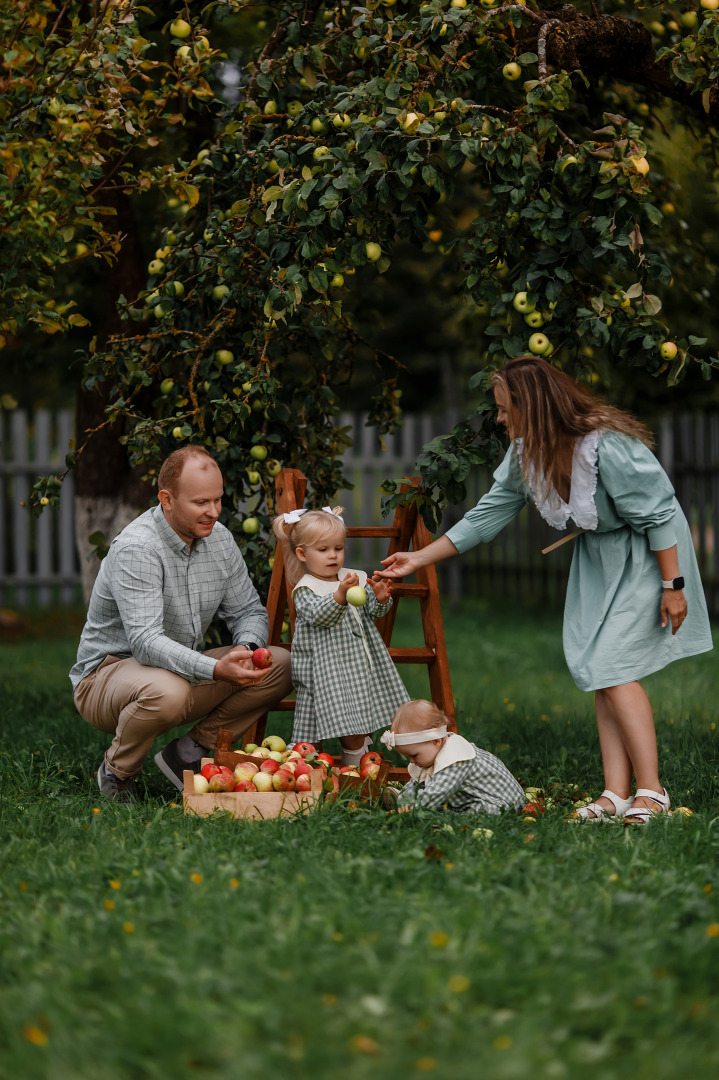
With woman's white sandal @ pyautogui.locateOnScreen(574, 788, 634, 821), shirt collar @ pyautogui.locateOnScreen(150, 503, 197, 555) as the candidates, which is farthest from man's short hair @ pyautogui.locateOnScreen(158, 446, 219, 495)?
woman's white sandal @ pyautogui.locateOnScreen(574, 788, 634, 821)

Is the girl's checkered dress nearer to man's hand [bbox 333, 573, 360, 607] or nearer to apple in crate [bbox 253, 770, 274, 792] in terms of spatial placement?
man's hand [bbox 333, 573, 360, 607]

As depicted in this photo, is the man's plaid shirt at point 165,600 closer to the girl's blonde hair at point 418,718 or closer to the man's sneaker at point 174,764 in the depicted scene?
the man's sneaker at point 174,764

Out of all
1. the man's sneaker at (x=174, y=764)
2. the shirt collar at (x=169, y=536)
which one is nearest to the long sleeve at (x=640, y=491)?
the shirt collar at (x=169, y=536)

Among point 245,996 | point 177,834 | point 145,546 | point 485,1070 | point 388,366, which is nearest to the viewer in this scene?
point 485,1070

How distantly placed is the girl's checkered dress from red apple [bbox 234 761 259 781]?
351 mm

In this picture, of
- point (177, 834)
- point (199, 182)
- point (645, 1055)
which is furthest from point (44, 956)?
point (199, 182)

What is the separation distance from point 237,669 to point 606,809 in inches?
52.1

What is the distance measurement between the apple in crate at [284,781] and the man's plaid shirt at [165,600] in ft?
1.36

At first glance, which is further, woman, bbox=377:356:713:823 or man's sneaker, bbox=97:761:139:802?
man's sneaker, bbox=97:761:139:802

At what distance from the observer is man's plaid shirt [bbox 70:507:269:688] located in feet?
12.5

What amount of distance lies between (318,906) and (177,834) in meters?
0.81

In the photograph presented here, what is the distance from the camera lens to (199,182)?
14.8 feet

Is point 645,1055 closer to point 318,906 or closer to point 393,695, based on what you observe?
point 318,906

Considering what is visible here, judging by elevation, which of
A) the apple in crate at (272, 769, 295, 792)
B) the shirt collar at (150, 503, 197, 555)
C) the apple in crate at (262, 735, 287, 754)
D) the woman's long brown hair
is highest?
the woman's long brown hair
